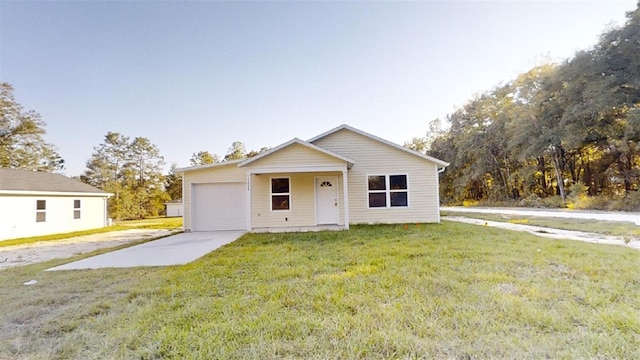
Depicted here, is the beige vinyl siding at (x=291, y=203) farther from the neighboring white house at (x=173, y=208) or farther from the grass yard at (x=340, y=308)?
the neighboring white house at (x=173, y=208)

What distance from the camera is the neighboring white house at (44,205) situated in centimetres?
1158

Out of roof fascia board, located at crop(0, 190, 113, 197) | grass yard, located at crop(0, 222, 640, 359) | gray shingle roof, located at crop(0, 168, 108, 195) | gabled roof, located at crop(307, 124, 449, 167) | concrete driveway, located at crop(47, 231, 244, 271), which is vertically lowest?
concrete driveway, located at crop(47, 231, 244, 271)

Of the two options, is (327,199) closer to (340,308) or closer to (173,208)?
(340,308)

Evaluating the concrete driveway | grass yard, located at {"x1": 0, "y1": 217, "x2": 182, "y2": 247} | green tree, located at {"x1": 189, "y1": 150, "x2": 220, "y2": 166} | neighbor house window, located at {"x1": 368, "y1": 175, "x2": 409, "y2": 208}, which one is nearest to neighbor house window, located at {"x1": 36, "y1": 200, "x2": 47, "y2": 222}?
grass yard, located at {"x1": 0, "y1": 217, "x2": 182, "y2": 247}

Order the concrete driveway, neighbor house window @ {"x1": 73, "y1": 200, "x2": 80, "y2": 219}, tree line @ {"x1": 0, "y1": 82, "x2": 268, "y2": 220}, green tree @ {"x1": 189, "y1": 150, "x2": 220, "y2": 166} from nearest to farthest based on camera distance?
the concrete driveway < neighbor house window @ {"x1": 73, "y1": 200, "x2": 80, "y2": 219} < tree line @ {"x1": 0, "y1": 82, "x2": 268, "y2": 220} < green tree @ {"x1": 189, "y1": 150, "x2": 220, "y2": 166}

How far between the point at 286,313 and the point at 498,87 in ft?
95.1

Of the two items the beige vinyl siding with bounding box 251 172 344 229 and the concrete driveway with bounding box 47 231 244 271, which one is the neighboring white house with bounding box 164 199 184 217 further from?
the concrete driveway with bounding box 47 231 244 271

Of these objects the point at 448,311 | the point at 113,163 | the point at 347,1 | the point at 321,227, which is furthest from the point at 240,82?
the point at 113,163

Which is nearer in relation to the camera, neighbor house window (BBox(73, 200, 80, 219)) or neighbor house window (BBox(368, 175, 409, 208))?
neighbor house window (BBox(368, 175, 409, 208))

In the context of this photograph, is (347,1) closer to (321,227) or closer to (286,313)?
(321,227)

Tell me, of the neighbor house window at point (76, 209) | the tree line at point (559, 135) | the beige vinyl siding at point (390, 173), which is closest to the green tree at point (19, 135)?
the neighbor house window at point (76, 209)

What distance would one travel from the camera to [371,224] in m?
10.9

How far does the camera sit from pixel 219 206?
11516 mm

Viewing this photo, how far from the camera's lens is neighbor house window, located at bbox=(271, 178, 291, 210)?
11.0 meters
